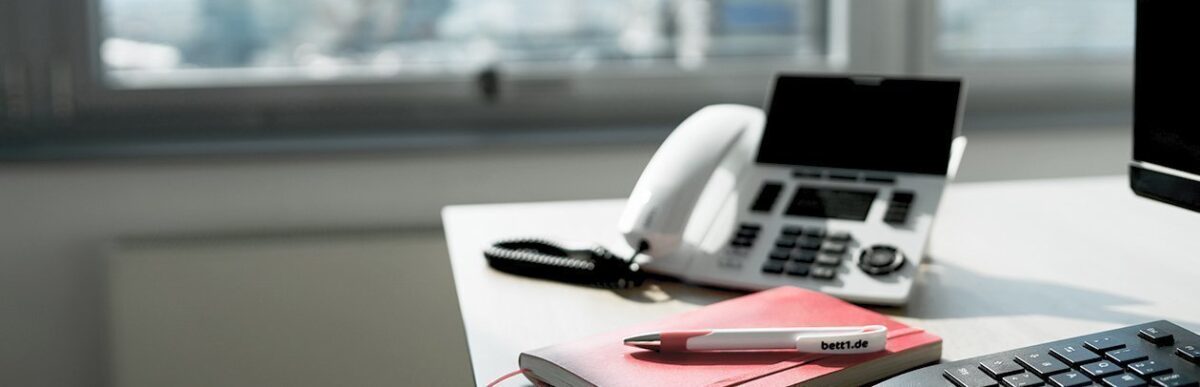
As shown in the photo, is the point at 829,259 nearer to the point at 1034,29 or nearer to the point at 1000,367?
the point at 1000,367

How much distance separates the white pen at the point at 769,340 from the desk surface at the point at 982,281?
0.29 ft

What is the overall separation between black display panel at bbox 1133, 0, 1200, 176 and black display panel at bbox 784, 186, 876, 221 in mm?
224

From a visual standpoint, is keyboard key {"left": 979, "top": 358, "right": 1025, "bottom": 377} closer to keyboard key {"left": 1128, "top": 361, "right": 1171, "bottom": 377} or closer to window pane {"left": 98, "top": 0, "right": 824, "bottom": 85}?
keyboard key {"left": 1128, "top": 361, "right": 1171, "bottom": 377}

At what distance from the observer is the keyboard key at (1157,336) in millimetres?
714

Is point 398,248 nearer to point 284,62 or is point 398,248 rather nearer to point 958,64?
point 284,62

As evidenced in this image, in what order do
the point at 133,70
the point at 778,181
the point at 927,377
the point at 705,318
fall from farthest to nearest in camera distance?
1. the point at 133,70
2. the point at 778,181
3. the point at 705,318
4. the point at 927,377

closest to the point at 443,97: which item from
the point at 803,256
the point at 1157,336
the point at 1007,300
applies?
the point at 803,256

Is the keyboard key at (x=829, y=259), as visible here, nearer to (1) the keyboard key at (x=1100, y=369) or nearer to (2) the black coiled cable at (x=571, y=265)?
(2) the black coiled cable at (x=571, y=265)

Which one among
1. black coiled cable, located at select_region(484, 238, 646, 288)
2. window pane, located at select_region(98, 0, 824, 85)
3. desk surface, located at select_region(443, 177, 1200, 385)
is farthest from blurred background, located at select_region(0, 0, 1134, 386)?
black coiled cable, located at select_region(484, 238, 646, 288)

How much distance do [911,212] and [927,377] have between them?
1.28 ft

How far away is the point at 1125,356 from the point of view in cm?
69

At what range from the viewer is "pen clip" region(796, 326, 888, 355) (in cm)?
76

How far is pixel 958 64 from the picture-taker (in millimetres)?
2084

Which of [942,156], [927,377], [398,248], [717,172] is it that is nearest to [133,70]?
[398,248]
